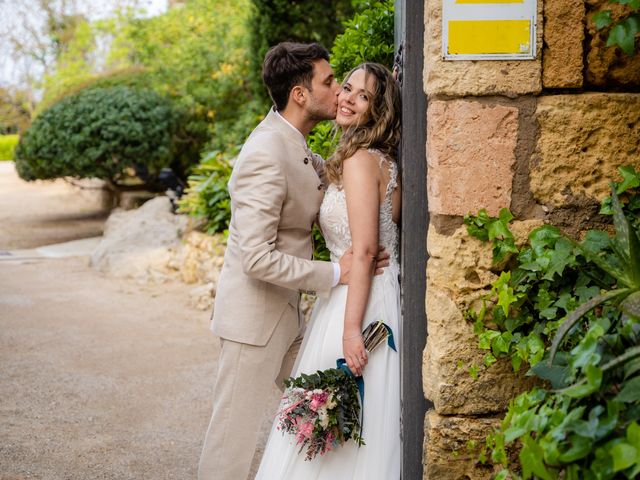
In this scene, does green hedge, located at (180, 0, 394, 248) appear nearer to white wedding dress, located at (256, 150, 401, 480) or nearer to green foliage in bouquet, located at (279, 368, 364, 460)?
white wedding dress, located at (256, 150, 401, 480)

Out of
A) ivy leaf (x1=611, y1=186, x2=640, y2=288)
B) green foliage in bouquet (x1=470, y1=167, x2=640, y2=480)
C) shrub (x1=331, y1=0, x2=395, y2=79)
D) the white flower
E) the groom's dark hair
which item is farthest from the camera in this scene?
shrub (x1=331, y1=0, x2=395, y2=79)

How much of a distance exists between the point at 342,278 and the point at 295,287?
0.20 meters

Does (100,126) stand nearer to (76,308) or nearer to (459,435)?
(76,308)

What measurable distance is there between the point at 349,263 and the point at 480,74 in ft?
2.99

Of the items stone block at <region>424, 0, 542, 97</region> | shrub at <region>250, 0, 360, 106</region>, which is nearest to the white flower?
stone block at <region>424, 0, 542, 97</region>

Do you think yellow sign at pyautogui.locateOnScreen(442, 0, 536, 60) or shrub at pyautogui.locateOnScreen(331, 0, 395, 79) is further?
shrub at pyautogui.locateOnScreen(331, 0, 395, 79)

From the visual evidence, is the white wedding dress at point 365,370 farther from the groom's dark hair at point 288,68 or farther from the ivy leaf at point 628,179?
the ivy leaf at point 628,179

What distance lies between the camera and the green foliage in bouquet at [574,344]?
5.19 ft

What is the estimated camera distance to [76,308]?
7277 mm

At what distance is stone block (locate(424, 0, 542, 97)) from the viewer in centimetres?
235

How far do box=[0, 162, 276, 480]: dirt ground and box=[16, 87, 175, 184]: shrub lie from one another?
60.4 inches

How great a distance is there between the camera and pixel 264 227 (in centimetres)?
278

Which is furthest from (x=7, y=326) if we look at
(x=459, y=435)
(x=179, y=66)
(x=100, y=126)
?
(x=179, y=66)

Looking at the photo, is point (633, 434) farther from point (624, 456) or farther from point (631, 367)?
point (631, 367)
